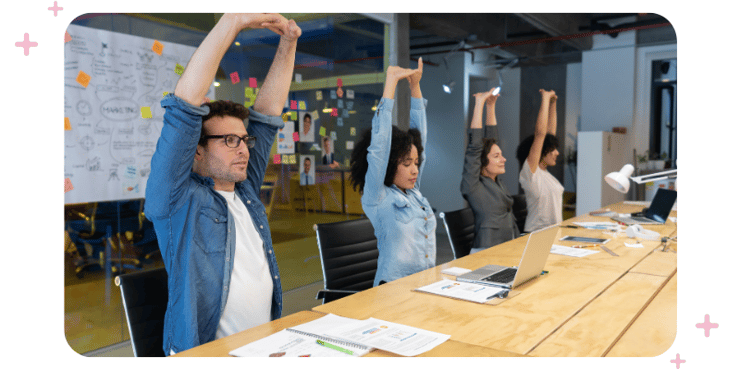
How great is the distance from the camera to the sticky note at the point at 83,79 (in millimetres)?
2974

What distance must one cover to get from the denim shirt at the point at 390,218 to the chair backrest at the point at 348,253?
0.52 ft

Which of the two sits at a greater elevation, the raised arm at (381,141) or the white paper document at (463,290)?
the raised arm at (381,141)

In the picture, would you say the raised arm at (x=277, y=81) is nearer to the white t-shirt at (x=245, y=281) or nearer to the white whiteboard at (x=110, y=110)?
the white t-shirt at (x=245, y=281)

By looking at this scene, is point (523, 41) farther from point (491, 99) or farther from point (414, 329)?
point (414, 329)

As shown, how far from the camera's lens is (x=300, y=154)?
4547 mm

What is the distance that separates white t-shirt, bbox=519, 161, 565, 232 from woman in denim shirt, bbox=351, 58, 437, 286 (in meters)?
1.88

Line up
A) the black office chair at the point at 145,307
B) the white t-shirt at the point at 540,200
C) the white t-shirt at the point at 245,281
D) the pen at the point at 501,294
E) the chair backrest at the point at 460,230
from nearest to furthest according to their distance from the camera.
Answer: the black office chair at the point at 145,307, the white t-shirt at the point at 245,281, the pen at the point at 501,294, the chair backrest at the point at 460,230, the white t-shirt at the point at 540,200

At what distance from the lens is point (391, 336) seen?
4.75ft

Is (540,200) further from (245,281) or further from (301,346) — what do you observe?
(301,346)

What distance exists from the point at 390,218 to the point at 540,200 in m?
2.17

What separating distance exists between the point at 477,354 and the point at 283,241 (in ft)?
10.4
